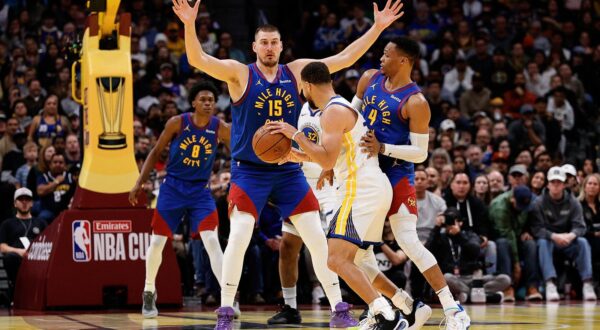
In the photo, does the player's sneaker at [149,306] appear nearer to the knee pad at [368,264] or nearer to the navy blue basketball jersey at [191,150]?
the navy blue basketball jersey at [191,150]

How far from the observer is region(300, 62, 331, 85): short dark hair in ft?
26.8

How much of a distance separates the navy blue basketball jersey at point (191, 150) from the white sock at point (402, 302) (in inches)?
128

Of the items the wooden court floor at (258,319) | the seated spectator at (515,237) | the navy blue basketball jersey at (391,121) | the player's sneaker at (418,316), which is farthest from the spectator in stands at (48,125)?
the player's sneaker at (418,316)

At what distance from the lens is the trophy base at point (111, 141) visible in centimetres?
1192

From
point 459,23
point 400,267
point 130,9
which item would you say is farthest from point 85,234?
point 459,23

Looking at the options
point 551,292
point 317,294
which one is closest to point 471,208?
point 551,292

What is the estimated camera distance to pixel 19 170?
14.9m

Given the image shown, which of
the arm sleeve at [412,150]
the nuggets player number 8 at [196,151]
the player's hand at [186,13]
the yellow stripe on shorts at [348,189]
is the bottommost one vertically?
the yellow stripe on shorts at [348,189]

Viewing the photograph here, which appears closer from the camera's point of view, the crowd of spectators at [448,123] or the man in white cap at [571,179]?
the crowd of spectators at [448,123]

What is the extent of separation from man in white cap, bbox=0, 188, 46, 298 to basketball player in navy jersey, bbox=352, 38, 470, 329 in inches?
229

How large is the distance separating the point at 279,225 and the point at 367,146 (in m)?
5.67

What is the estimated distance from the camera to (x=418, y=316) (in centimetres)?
836

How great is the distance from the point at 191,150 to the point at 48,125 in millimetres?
5417

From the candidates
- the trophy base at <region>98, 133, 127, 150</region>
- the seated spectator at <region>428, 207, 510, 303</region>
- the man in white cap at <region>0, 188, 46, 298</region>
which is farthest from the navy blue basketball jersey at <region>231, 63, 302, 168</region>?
the man in white cap at <region>0, 188, 46, 298</region>
